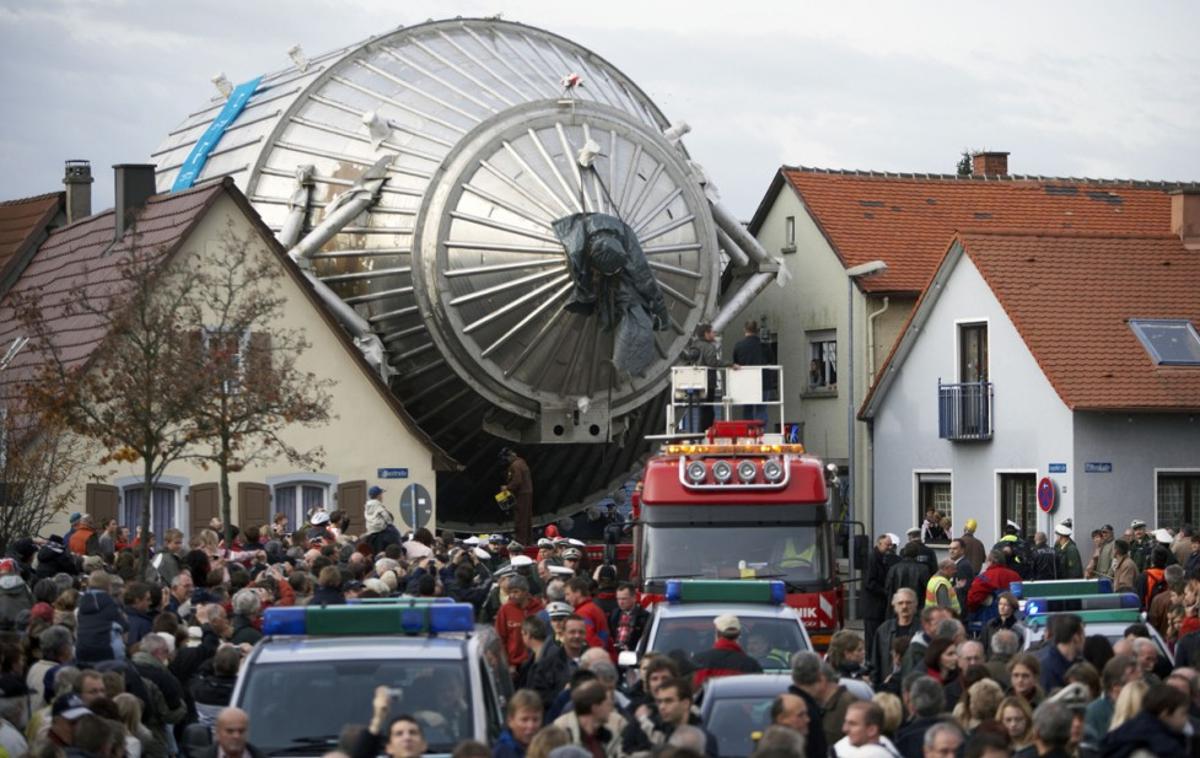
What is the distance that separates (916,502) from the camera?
39844mm

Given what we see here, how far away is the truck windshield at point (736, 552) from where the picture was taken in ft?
74.1

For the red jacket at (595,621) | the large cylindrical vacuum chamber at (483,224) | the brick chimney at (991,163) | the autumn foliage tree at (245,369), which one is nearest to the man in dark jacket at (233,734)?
the red jacket at (595,621)

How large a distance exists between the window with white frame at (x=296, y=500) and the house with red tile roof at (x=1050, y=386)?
10.5 meters

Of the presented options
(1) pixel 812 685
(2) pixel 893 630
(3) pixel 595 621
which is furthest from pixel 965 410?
(1) pixel 812 685

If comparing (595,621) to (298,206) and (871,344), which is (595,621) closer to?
(298,206)

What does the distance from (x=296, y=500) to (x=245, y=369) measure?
5747 mm

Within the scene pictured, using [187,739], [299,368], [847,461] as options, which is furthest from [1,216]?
[187,739]

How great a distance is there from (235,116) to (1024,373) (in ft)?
44.6

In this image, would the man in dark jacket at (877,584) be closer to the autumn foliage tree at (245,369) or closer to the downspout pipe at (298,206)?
the autumn foliage tree at (245,369)

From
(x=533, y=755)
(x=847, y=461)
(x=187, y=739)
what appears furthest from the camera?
(x=847, y=461)

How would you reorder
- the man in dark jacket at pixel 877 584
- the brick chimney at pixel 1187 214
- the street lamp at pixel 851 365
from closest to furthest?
the man in dark jacket at pixel 877 584 → the street lamp at pixel 851 365 → the brick chimney at pixel 1187 214

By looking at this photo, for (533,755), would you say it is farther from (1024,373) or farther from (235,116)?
(235,116)

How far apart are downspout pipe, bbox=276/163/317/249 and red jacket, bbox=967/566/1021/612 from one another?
49.9 ft

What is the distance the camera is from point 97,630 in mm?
15789
